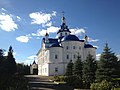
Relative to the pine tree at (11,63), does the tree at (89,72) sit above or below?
below

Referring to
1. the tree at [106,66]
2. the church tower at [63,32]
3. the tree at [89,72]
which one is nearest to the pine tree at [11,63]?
the tree at [89,72]

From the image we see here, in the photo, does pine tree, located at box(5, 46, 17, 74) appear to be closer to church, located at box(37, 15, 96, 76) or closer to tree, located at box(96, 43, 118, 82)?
tree, located at box(96, 43, 118, 82)

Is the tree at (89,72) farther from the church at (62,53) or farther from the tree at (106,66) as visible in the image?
the church at (62,53)

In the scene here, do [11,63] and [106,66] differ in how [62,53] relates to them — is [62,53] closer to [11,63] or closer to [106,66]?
[11,63]

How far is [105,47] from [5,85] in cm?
1261

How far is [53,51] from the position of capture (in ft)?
206

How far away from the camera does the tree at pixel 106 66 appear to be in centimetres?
2652

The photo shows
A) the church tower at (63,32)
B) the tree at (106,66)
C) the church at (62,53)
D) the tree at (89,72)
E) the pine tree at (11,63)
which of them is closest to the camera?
the tree at (106,66)

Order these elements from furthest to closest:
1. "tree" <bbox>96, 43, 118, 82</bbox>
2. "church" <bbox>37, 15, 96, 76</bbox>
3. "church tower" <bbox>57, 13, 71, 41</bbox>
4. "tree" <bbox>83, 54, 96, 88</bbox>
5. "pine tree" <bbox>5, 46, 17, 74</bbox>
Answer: "church tower" <bbox>57, 13, 71, 41</bbox> < "church" <bbox>37, 15, 96, 76</bbox> < "pine tree" <bbox>5, 46, 17, 74</bbox> < "tree" <bbox>83, 54, 96, 88</bbox> < "tree" <bbox>96, 43, 118, 82</bbox>

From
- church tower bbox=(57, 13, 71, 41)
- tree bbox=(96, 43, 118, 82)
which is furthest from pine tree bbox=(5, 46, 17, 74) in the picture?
church tower bbox=(57, 13, 71, 41)

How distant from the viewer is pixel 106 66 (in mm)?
26953

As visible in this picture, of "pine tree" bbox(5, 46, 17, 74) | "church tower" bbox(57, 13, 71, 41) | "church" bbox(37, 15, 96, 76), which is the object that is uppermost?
"church tower" bbox(57, 13, 71, 41)

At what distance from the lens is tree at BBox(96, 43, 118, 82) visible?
26516 millimetres

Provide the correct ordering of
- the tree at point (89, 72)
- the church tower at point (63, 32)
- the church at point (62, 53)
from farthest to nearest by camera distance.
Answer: the church tower at point (63, 32)
the church at point (62, 53)
the tree at point (89, 72)
